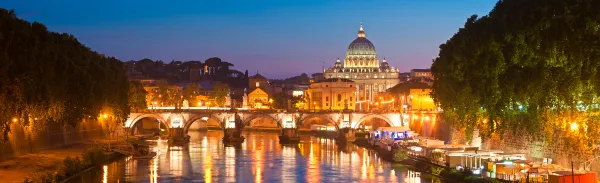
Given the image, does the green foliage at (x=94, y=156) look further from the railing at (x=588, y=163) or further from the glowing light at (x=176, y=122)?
the glowing light at (x=176, y=122)

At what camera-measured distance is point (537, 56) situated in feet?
104

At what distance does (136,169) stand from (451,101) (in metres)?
19.2

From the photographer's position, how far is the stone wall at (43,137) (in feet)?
159

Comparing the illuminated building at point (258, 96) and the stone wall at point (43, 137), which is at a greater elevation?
the illuminated building at point (258, 96)

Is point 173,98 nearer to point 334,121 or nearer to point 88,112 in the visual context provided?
point 334,121

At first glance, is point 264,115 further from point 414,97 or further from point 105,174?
point 105,174

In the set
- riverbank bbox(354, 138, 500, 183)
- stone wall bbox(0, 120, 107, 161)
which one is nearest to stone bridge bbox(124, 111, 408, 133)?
stone wall bbox(0, 120, 107, 161)

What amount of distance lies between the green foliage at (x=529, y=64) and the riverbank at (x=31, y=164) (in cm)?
1911

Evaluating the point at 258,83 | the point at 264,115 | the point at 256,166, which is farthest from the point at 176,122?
the point at 258,83

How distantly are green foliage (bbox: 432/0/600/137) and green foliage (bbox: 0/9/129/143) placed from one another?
18.6 meters

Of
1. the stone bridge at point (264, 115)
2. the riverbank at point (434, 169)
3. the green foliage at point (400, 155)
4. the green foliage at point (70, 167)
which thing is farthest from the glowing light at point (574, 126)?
the stone bridge at point (264, 115)

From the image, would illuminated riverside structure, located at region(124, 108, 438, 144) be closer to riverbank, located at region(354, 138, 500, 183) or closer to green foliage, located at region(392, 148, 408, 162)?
riverbank, located at region(354, 138, 500, 183)

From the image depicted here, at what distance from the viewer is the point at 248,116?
93.1 metres

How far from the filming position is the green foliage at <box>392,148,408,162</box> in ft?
193
